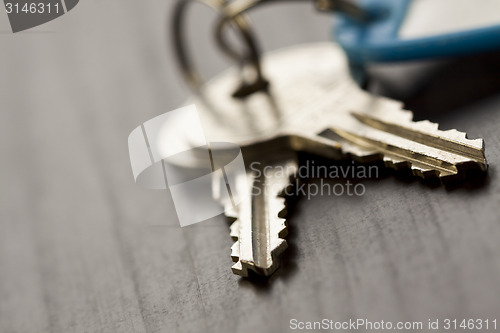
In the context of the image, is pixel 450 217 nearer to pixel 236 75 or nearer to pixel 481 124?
pixel 481 124

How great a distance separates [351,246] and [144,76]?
653 millimetres

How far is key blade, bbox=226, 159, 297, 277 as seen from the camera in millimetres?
682

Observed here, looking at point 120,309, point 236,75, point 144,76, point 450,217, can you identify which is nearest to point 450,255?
point 450,217

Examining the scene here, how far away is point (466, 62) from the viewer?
91cm

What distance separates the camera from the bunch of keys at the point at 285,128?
701 mm

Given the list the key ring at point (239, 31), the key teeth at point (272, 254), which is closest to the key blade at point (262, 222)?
the key teeth at point (272, 254)

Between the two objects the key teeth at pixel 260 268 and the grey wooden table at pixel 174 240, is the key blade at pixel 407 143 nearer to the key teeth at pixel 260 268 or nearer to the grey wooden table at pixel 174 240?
the grey wooden table at pixel 174 240

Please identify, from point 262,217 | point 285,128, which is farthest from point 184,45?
point 262,217

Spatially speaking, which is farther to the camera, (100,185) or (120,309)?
(100,185)

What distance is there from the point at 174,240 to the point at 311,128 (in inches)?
9.0

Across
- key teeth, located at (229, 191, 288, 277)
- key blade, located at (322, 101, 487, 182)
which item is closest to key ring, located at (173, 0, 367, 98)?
key blade, located at (322, 101, 487, 182)

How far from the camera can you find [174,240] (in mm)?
819

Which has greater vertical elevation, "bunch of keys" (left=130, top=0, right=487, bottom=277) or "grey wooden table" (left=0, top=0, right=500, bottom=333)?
"bunch of keys" (left=130, top=0, right=487, bottom=277)

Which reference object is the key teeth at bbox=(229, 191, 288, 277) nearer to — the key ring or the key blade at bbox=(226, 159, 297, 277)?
the key blade at bbox=(226, 159, 297, 277)
